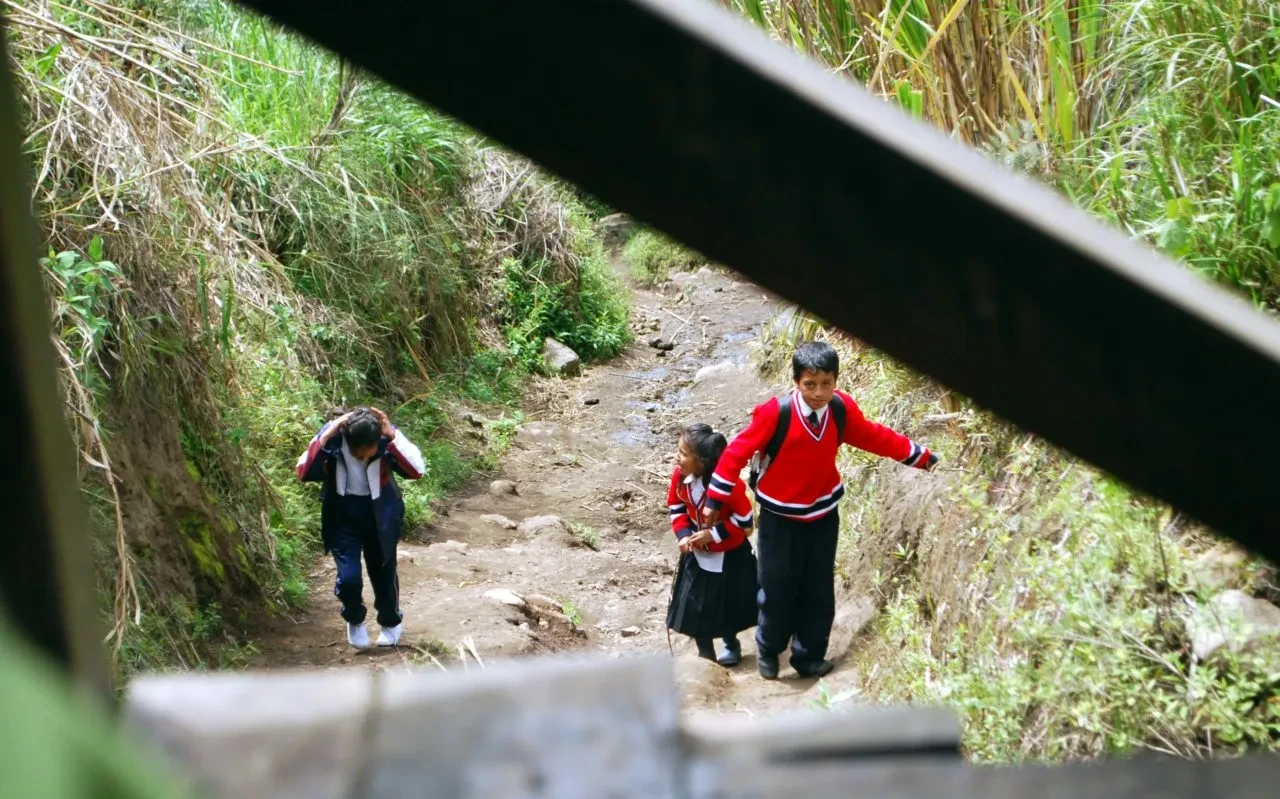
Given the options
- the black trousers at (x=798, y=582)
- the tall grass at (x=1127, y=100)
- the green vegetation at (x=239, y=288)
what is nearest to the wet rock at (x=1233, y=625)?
the tall grass at (x=1127, y=100)

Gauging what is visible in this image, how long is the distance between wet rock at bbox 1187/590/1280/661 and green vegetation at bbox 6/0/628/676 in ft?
11.4

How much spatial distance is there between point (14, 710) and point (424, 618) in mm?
6270

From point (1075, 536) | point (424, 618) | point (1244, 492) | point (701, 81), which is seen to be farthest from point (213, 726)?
point (424, 618)

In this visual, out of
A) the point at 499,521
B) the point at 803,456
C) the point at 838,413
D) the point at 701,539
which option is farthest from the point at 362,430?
the point at 499,521

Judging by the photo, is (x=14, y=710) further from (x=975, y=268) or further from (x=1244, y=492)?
(x=1244, y=492)

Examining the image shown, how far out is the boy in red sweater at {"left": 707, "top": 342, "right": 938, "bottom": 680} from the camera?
4992 millimetres

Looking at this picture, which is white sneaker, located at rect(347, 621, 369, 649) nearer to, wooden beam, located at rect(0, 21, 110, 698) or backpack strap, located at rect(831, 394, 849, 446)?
backpack strap, located at rect(831, 394, 849, 446)

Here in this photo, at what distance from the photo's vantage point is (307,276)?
28.9ft

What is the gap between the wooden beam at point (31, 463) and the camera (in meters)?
0.75

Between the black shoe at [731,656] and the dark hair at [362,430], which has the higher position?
the dark hair at [362,430]

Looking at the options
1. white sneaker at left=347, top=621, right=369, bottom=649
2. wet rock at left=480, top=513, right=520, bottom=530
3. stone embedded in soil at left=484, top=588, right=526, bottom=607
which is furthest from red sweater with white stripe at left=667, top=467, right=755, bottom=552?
wet rock at left=480, top=513, right=520, bottom=530

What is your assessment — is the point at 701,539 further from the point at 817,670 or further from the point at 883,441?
the point at 883,441

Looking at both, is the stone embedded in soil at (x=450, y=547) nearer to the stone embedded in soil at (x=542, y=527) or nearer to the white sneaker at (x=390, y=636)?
the stone embedded in soil at (x=542, y=527)

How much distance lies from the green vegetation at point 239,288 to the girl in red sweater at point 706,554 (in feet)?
7.37
